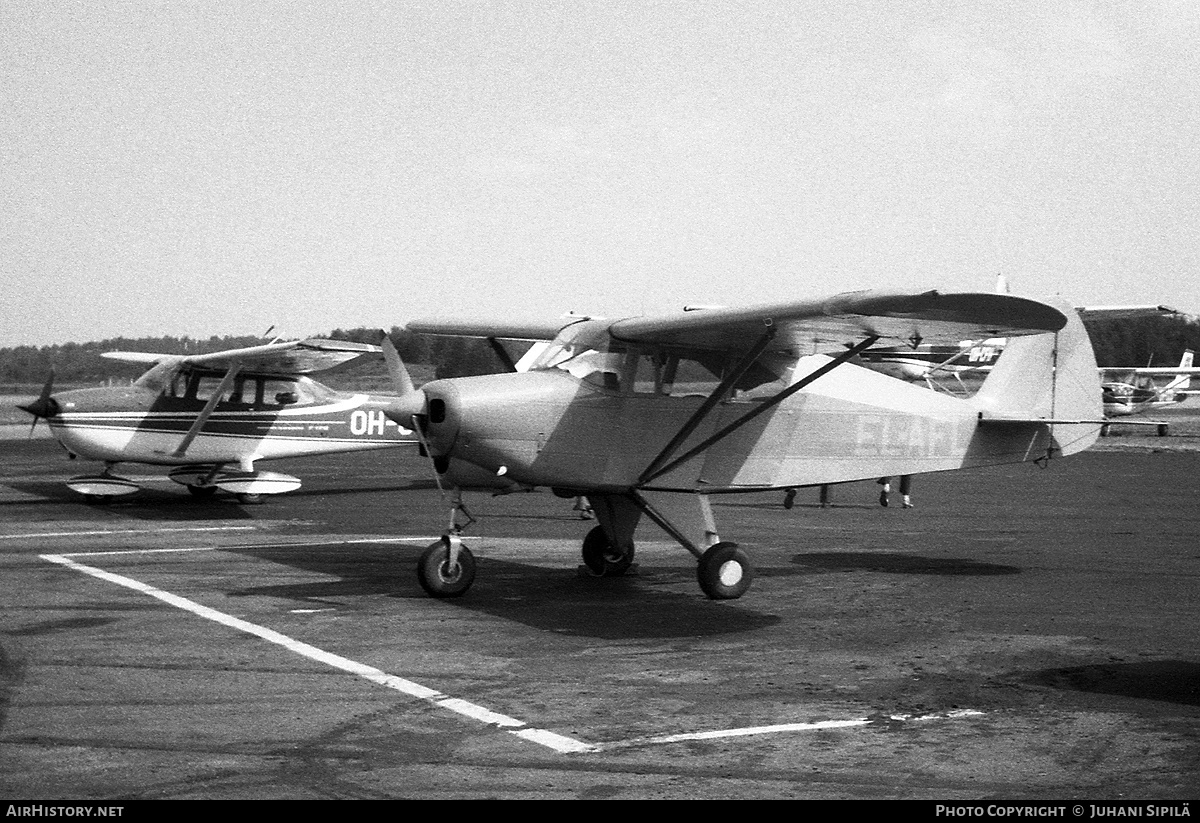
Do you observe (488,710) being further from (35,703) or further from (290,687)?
(35,703)

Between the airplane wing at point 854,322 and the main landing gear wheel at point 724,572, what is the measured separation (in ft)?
6.30

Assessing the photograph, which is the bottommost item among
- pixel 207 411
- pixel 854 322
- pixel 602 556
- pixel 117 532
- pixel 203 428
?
pixel 117 532

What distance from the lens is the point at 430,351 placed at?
27266 millimetres

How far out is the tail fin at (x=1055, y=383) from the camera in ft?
44.5

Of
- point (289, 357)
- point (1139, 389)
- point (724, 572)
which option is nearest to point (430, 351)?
point (289, 357)

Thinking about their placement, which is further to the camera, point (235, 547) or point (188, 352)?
point (188, 352)

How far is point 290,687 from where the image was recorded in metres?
7.61

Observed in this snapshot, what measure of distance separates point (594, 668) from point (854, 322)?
12.0 ft

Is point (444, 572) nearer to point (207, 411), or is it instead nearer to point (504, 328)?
point (504, 328)

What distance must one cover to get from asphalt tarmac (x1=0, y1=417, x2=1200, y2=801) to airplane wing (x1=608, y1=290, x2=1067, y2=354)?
7.89ft

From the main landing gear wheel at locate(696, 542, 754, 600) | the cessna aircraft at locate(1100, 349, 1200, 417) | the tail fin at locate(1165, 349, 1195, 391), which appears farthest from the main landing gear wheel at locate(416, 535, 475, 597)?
the tail fin at locate(1165, 349, 1195, 391)

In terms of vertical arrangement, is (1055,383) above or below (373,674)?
above

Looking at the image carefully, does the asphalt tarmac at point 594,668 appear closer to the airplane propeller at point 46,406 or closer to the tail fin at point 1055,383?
the tail fin at point 1055,383
